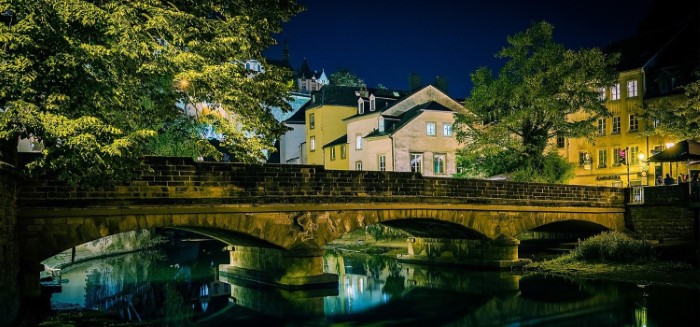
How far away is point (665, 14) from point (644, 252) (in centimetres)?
3959

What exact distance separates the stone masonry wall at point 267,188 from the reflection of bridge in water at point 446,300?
10.8 ft

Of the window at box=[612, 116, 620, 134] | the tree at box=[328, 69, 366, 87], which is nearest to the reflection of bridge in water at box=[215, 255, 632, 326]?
the window at box=[612, 116, 620, 134]

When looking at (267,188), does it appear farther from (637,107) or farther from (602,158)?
(602,158)

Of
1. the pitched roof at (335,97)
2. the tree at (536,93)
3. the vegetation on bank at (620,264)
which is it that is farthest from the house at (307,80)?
the vegetation on bank at (620,264)

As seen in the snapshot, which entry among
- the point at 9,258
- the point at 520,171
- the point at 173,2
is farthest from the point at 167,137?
the point at 520,171

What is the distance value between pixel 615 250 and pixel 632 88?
2290 centimetres

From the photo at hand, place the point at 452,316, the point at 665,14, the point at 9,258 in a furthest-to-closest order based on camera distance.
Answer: the point at 665,14
the point at 452,316
the point at 9,258

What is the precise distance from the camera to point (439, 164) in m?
50.5

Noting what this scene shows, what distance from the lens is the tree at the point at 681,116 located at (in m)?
35.6

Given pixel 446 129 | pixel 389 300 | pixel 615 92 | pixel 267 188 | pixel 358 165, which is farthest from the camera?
pixel 358 165

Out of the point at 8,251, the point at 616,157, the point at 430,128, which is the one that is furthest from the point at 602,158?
the point at 8,251

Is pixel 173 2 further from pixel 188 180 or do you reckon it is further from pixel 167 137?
pixel 167 137

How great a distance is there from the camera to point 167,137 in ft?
98.8

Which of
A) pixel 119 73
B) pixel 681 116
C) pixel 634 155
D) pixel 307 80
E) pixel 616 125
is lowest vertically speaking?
pixel 634 155
